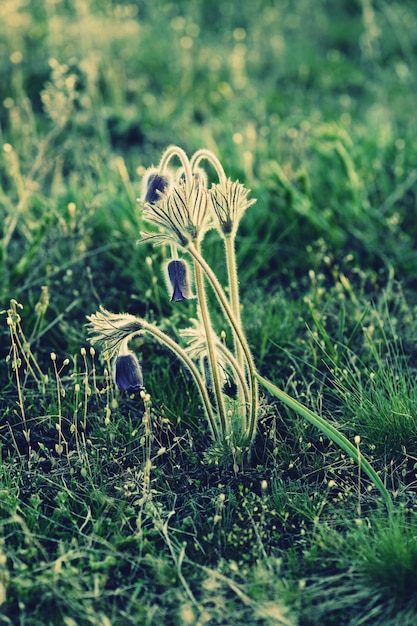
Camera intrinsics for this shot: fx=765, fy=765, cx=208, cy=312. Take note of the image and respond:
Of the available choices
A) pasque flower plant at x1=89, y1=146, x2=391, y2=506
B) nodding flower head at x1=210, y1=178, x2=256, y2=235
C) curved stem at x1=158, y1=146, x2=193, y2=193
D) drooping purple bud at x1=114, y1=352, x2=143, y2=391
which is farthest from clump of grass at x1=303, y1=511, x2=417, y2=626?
curved stem at x1=158, y1=146, x2=193, y2=193

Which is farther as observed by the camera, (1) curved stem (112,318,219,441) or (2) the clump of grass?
(1) curved stem (112,318,219,441)

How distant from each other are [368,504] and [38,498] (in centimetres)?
86

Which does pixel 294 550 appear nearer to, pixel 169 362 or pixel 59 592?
pixel 59 592

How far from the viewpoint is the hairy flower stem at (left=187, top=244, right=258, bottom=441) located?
6.04 ft

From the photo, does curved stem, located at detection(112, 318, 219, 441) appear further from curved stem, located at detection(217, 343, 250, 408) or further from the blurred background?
the blurred background

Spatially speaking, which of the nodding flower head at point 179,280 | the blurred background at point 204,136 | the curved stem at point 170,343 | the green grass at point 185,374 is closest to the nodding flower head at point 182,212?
the nodding flower head at point 179,280

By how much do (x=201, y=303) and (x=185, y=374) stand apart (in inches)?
20.4

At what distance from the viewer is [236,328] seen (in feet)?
6.21

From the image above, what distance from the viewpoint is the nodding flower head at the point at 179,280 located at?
1.94m

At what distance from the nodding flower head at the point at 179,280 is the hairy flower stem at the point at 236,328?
4 cm

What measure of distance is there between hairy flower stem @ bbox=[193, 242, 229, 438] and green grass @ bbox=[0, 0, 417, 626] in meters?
0.18

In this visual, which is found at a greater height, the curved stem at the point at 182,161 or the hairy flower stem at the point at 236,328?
the curved stem at the point at 182,161

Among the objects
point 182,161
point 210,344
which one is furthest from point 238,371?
point 182,161

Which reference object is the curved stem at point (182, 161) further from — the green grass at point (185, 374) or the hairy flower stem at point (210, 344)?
the green grass at point (185, 374)
